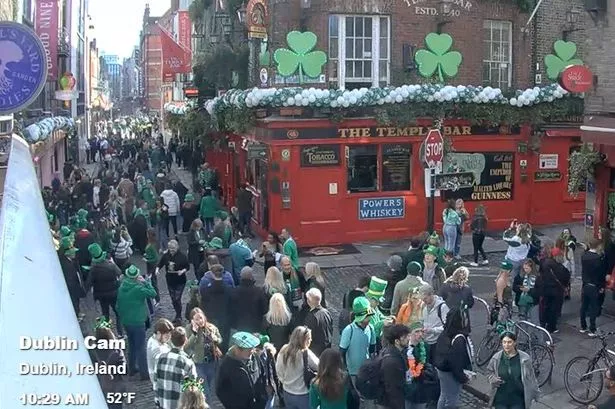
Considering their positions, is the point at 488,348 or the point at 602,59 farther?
the point at 602,59

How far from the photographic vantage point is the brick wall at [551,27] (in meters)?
23.8

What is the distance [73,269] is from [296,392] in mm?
6182

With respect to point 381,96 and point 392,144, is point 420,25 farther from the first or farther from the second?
point 392,144

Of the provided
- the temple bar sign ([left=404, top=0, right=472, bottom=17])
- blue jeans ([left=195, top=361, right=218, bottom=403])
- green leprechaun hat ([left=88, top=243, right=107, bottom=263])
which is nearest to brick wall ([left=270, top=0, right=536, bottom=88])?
the temple bar sign ([left=404, top=0, right=472, bottom=17])

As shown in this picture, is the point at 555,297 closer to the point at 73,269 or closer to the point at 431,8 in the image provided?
the point at 73,269

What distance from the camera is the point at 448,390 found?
864 centimetres

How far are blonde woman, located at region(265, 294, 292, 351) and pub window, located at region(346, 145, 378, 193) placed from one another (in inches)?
477

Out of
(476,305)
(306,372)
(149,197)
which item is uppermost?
(149,197)

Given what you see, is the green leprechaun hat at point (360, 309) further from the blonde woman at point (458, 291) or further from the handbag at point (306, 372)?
the blonde woman at point (458, 291)

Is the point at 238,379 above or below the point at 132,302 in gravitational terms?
below

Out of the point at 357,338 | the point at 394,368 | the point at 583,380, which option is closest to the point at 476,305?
the point at 583,380

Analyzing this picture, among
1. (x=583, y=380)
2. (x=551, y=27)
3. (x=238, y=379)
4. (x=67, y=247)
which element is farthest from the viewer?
(x=551, y=27)

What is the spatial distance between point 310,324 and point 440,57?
47.6 feet

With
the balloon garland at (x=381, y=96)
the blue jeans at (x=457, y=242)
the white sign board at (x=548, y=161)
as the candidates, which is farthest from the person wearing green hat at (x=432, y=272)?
the white sign board at (x=548, y=161)
